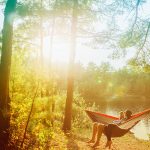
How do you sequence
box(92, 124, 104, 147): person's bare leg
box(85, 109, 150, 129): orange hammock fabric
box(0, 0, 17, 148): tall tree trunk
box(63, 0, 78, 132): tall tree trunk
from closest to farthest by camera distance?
box(0, 0, 17, 148): tall tree trunk
box(92, 124, 104, 147): person's bare leg
box(85, 109, 150, 129): orange hammock fabric
box(63, 0, 78, 132): tall tree trunk

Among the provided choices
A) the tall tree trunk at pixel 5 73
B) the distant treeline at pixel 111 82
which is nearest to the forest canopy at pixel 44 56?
the tall tree trunk at pixel 5 73

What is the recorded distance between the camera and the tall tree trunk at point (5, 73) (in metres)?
5.87

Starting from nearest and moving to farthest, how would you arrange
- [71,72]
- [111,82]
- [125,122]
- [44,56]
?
[125,122] → [71,72] → [44,56] → [111,82]

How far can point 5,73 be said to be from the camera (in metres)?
5.90

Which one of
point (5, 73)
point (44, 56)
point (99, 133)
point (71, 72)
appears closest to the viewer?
point (5, 73)

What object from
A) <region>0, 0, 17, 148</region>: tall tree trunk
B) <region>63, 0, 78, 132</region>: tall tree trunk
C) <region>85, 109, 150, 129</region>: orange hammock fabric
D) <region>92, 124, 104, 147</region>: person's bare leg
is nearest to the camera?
<region>0, 0, 17, 148</region>: tall tree trunk

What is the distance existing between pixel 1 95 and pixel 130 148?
5.21m

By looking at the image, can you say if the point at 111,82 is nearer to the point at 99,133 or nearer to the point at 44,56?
the point at 44,56

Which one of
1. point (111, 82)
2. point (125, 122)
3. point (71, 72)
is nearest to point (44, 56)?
point (71, 72)

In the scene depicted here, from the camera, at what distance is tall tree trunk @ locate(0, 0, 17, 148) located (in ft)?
19.3

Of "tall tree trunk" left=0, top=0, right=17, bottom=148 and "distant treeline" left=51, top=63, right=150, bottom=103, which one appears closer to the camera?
"tall tree trunk" left=0, top=0, right=17, bottom=148

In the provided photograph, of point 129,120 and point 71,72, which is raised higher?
point 71,72

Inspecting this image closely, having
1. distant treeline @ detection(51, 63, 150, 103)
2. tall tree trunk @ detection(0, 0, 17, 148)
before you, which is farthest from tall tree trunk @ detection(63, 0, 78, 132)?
distant treeline @ detection(51, 63, 150, 103)

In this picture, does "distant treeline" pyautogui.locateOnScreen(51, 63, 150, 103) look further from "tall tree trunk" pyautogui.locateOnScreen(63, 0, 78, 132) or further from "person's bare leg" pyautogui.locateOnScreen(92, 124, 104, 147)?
"person's bare leg" pyautogui.locateOnScreen(92, 124, 104, 147)
